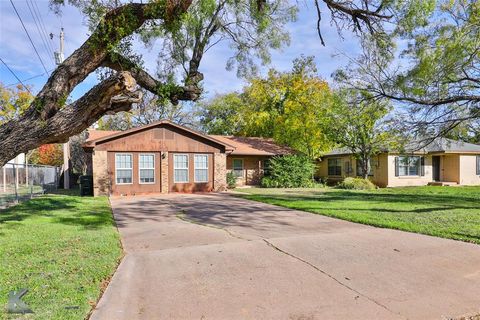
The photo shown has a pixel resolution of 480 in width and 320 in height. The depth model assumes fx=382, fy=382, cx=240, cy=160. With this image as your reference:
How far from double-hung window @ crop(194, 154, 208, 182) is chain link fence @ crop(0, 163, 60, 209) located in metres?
7.81

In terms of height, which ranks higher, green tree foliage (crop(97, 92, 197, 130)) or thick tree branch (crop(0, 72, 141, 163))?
green tree foliage (crop(97, 92, 197, 130))

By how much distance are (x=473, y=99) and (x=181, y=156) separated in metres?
13.8

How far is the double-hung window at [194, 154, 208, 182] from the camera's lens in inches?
843

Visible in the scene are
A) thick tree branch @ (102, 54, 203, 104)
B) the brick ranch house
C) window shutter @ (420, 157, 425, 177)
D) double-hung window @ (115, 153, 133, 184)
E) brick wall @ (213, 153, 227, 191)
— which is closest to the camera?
thick tree branch @ (102, 54, 203, 104)

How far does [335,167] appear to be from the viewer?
30516 millimetres

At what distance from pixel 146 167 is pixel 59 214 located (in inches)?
351

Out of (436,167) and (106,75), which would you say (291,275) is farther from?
(436,167)

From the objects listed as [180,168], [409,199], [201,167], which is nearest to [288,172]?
[201,167]

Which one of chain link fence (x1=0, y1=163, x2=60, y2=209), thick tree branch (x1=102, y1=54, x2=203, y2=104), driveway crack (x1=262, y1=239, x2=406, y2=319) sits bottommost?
driveway crack (x1=262, y1=239, x2=406, y2=319)

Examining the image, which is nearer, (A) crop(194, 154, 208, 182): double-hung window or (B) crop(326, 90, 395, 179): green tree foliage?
(A) crop(194, 154, 208, 182): double-hung window

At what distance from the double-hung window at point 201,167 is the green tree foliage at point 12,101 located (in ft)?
70.0

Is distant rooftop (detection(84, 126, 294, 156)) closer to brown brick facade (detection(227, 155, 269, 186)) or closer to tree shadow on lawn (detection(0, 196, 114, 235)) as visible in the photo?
brown brick facade (detection(227, 155, 269, 186))

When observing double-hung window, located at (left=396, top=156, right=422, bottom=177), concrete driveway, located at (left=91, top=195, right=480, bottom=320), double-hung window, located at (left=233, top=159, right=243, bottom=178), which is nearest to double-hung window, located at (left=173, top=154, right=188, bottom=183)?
double-hung window, located at (left=233, top=159, right=243, bottom=178)

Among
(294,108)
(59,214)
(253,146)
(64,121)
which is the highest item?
(294,108)
